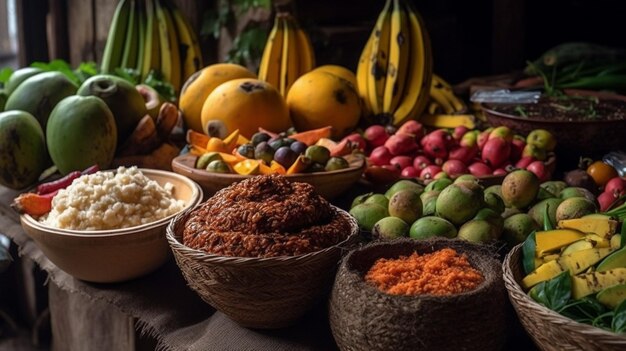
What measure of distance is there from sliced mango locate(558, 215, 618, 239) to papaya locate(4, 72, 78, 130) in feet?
6.39

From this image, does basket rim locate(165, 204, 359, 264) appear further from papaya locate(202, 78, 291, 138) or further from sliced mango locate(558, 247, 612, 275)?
papaya locate(202, 78, 291, 138)

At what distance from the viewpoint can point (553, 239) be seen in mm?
1504

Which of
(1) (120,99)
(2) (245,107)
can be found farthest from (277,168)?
(1) (120,99)

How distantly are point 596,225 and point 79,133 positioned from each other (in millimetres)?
1689

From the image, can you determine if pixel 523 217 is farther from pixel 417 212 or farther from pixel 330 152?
pixel 330 152

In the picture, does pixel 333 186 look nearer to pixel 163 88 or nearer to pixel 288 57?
pixel 288 57

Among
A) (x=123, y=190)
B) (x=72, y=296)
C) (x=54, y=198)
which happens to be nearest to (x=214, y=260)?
(x=123, y=190)

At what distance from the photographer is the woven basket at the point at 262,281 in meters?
1.46

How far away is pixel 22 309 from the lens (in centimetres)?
423

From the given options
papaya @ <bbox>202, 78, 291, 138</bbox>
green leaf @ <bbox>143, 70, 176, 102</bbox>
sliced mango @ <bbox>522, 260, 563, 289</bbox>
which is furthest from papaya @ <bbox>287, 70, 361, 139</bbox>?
sliced mango @ <bbox>522, 260, 563, 289</bbox>

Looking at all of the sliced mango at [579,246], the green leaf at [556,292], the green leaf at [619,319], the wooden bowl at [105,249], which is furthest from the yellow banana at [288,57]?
the green leaf at [619,319]

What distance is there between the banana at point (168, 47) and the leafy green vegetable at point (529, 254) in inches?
92.4

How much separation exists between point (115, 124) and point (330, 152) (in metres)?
0.81

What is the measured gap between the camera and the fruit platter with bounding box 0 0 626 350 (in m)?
1.37
